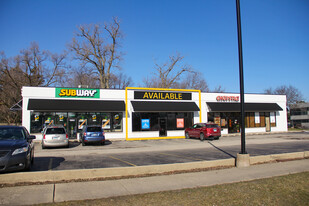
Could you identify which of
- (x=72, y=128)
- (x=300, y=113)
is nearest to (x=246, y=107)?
(x=72, y=128)

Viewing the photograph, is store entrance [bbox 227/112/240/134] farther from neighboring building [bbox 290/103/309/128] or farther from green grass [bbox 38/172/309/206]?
neighboring building [bbox 290/103/309/128]

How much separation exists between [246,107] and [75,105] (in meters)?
20.7

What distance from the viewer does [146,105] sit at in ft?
88.6

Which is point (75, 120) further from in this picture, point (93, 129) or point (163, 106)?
point (163, 106)

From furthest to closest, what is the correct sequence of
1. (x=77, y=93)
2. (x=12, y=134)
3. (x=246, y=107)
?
(x=246, y=107), (x=77, y=93), (x=12, y=134)

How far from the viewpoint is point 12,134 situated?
8891 mm

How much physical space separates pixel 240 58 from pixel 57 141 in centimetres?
1372

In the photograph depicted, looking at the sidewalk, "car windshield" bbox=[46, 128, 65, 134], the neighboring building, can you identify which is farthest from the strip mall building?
the neighboring building

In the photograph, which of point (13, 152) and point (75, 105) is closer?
point (13, 152)

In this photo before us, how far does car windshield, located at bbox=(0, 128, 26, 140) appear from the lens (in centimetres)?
867

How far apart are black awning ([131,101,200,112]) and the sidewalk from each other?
56.3 ft

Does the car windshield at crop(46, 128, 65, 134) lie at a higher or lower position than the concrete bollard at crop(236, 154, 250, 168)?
higher

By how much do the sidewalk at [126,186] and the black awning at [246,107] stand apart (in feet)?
66.0

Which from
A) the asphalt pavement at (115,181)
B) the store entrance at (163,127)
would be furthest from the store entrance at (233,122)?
the asphalt pavement at (115,181)
